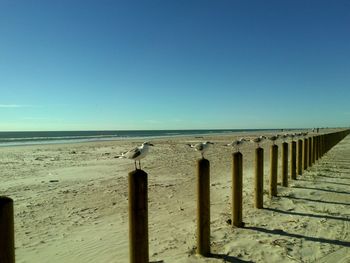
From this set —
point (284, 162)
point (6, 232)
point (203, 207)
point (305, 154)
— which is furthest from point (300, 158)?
point (6, 232)

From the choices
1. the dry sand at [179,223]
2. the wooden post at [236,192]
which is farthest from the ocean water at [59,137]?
the wooden post at [236,192]

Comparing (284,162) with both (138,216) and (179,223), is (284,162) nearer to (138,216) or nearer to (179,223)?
(179,223)

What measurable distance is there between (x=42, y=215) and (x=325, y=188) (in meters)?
6.82

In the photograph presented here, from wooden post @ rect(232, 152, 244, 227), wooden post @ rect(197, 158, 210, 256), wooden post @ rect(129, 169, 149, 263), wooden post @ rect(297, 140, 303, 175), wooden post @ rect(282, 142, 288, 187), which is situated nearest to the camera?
wooden post @ rect(129, 169, 149, 263)

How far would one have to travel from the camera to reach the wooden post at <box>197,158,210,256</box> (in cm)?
484

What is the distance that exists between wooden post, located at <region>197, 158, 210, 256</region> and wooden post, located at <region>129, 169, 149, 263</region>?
1.19 meters

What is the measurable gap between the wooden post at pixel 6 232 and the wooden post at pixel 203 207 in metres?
Answer: 2.59

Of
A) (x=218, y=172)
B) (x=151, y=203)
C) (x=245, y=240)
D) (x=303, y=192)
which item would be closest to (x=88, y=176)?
(x=218, y=172)

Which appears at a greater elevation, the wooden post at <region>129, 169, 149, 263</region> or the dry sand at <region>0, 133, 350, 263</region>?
the wooden post at <region>129, 169, 149, 263</region>

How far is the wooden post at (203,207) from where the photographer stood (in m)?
4.84

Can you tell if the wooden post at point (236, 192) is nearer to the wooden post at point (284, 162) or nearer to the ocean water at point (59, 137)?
the wooden post at point (284, 162)

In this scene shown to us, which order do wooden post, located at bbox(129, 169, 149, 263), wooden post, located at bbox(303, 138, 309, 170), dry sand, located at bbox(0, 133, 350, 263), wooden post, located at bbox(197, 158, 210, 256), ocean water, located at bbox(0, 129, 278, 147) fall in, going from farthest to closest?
ocean water, located at bbox(0, 129, 278, 147), wooden post, located at bbox(303, 138, 309, 170), dry sand, located at bbox(0, 133, 350, 263), wooden post, located at bbox(197, 158, 210, 256), wooden post, located at bbox(129, 169, 149, 263)

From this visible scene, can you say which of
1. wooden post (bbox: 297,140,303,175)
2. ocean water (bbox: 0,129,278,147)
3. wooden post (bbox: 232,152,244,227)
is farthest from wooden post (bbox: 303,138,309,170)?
ocean water (bbox: 0,129,278,147)

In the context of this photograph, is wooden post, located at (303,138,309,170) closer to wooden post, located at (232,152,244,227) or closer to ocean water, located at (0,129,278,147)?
wooden post, located at (232,152,244,227)
